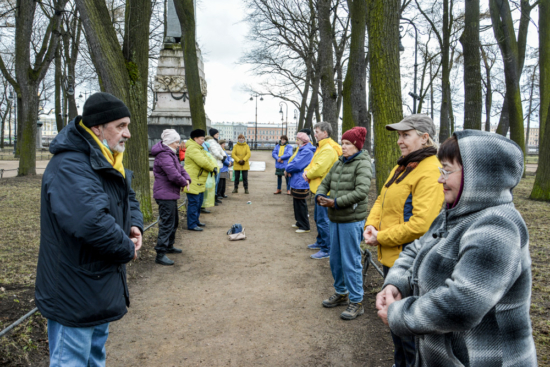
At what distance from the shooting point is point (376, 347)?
3.73 metres

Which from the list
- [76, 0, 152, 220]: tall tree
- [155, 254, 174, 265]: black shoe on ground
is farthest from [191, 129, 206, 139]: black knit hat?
[155, 254, 174, 265]: black shoe on ground

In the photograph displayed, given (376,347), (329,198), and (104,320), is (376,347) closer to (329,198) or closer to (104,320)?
(329,198)

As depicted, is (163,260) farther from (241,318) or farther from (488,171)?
(488,171)

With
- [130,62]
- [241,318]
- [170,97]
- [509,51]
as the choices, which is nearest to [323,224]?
[241,318]

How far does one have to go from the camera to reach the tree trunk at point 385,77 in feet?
20.4

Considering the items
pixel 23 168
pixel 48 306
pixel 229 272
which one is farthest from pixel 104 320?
pixel 23 168

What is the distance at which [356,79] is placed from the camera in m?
12.2

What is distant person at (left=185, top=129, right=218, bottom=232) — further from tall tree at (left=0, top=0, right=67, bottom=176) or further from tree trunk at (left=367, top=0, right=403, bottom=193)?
tall tree at (left=0, top=0, right=67, bottom=176)

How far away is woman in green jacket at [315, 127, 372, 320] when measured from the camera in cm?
430

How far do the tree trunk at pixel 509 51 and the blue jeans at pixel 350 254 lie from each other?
10.5 m

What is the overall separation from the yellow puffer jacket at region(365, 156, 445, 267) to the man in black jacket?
1.88 meters

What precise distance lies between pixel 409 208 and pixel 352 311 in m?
1.60

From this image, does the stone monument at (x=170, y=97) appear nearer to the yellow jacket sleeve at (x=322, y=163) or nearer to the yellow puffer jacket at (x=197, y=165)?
the yellow puffer jacket at (x=197, y=165)

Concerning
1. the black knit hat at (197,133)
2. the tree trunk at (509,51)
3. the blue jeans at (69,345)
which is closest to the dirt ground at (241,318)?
the blue jeans at (69,345)
